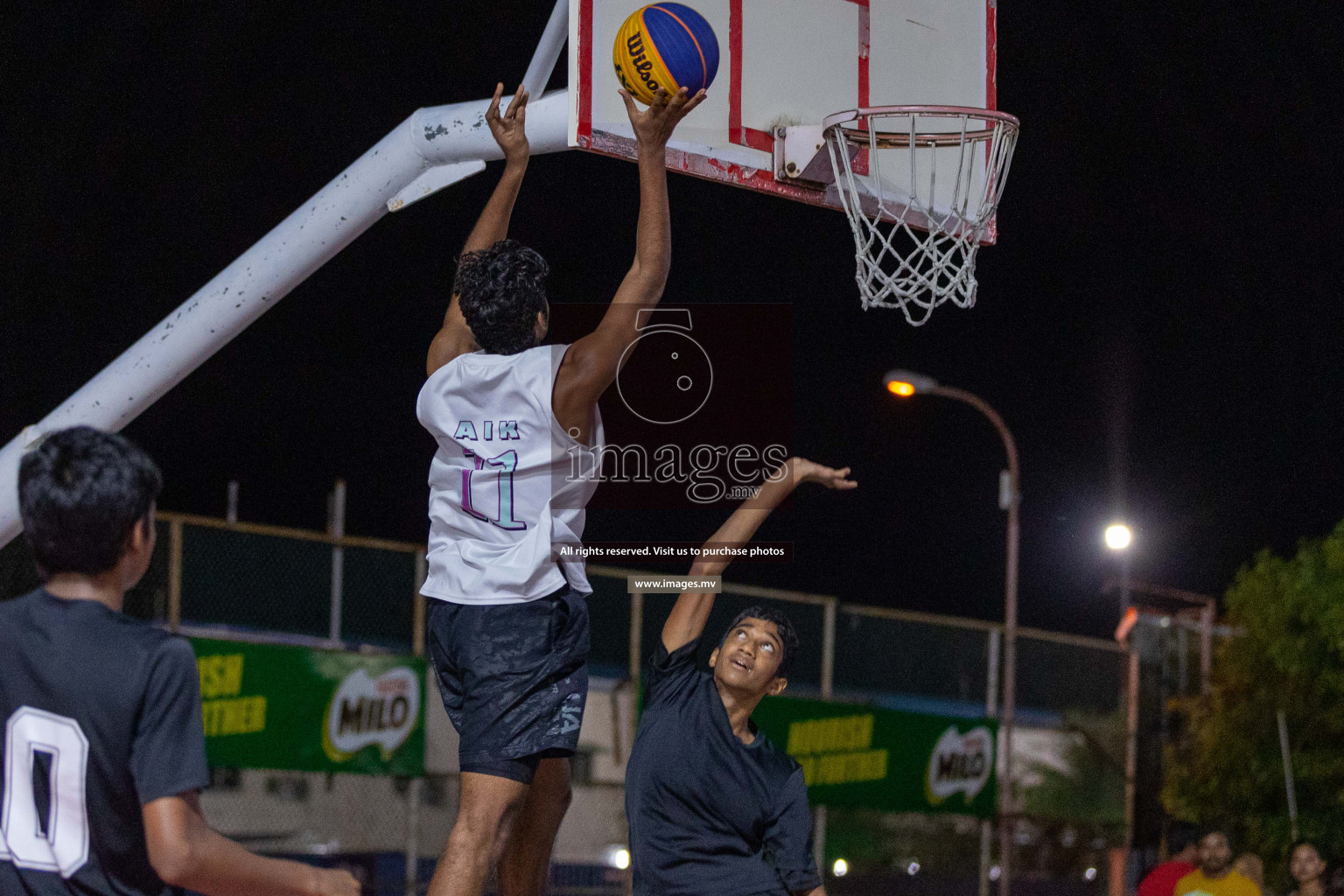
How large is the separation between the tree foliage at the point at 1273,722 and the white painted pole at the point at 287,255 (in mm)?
18360

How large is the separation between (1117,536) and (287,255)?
Answer: 15.9 metres

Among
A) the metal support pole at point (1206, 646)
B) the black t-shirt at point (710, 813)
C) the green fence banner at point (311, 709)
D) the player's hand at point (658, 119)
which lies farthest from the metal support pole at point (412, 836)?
the metal support pole at point (1206, 646)

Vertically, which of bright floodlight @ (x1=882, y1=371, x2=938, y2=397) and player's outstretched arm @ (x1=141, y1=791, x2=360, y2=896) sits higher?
bright floodlight @ (x1=882, y1=371, x2=938, y2=397)

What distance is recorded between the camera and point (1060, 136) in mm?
21359

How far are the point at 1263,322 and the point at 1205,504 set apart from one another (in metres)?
7.01

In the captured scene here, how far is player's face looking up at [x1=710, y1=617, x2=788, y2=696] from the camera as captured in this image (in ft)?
17.8

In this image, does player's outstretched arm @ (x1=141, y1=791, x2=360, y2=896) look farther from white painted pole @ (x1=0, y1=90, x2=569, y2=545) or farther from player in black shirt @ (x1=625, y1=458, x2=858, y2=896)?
white painted pole @ (x1=0, y1=90, x2=569, y2=545)

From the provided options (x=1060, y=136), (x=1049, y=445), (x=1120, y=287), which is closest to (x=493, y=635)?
(x=1060, y=136)

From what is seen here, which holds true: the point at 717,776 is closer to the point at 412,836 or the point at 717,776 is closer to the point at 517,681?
the point at 517,681

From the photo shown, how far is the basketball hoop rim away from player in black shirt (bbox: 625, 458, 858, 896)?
2.58 metres

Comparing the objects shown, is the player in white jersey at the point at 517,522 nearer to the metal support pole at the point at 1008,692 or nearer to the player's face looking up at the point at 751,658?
the player's face looking up at the point at 751,658

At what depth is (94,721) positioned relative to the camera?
270cm

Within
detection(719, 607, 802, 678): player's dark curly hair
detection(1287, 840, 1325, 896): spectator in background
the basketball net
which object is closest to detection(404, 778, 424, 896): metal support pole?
detection(1287, 840, 1325, 896): spectator in background

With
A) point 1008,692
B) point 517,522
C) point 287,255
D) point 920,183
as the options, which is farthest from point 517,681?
point 1008,692
